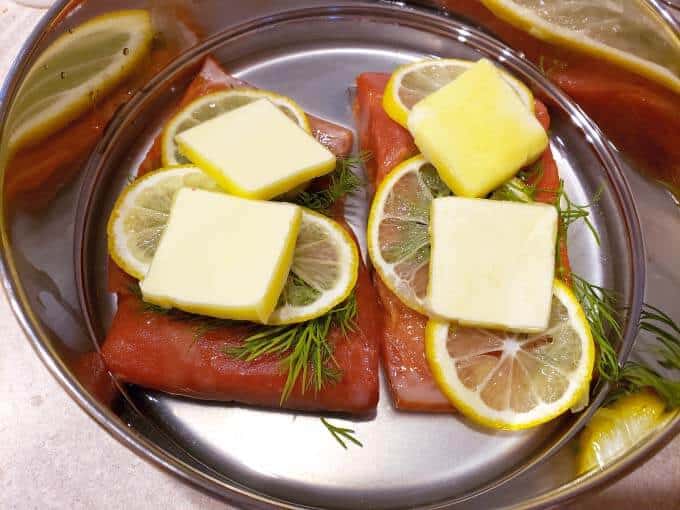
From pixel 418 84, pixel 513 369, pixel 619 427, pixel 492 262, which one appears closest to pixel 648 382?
pixel 619 427

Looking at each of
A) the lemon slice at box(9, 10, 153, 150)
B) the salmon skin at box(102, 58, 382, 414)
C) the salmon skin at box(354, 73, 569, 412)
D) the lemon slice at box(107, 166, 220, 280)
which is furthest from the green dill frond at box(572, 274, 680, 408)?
the lemon slice at box(9, 10, 153, 150)

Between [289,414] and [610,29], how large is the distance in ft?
4.42

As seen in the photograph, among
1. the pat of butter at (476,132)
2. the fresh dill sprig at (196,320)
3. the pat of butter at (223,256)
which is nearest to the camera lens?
the pat of butter at (223,256)

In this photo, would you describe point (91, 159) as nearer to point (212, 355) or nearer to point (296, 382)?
point (212, 355)

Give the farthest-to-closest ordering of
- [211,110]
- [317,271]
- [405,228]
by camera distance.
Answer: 1. [211,110]
2. [405,228]
3. [317,271]

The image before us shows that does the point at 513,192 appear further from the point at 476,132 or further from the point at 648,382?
the point at 648,382

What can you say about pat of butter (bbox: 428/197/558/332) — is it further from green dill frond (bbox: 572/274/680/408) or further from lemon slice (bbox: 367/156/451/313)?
green dill frond (bbox: 572/274/680/408)

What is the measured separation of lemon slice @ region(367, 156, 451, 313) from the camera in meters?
1.41

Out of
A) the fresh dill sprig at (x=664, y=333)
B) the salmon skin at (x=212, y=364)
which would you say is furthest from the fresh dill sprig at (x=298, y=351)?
the fresh dill sprig at (x=664, y=333)

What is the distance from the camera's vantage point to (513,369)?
4.36 ft

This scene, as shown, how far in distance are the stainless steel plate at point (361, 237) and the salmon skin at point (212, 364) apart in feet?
0.25

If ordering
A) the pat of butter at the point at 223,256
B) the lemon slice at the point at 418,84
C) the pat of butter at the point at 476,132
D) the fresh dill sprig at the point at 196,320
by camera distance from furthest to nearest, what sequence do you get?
the lemon slice at the point at 418,84, the pat of butter at the point at 476,132, the fresh dill sprig at the point at 196,320, the pat of butter at the point at 223,256

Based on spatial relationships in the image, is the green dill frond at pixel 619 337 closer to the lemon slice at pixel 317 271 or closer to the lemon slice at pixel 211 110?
the lemon slice at pixel 317 271

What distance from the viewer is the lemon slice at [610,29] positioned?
1.54 metres
